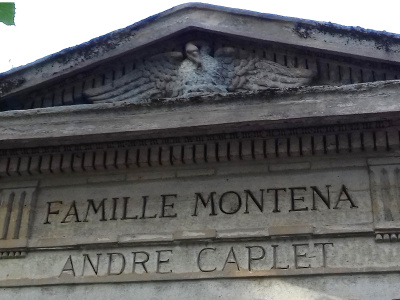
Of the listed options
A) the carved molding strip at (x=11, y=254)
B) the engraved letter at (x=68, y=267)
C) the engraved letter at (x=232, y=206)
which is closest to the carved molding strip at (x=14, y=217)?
the carved molding strip at (x=11, y=254)

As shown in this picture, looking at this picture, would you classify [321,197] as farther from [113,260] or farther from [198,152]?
[113,260]

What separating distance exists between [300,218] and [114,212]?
180cm

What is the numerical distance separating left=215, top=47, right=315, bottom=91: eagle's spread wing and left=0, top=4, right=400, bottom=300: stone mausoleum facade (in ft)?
0.05

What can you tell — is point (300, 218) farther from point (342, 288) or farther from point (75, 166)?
point (75, 166)

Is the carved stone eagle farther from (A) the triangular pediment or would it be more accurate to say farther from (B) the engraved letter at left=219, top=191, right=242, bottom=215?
(B) the engraved letter at left=219, top=191, right=242, bottom=215

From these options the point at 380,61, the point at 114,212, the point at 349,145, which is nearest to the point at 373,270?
the point at 349,145

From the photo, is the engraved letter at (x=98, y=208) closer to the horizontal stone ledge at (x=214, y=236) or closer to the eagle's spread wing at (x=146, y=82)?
the horizontal stone ledge at (x=214, y=236)

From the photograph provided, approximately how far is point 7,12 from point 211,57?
492 cm

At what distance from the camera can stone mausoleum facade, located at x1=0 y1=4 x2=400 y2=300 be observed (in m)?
5.50

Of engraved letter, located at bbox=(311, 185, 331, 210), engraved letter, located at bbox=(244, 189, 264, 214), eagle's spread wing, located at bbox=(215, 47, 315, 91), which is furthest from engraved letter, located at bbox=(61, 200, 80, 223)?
engraved letter, located at bbox=(311, 185, 331, 210)

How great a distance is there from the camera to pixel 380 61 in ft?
19.4

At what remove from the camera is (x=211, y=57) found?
6.55 meters

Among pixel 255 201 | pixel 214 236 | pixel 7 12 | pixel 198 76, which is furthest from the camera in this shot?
pixel 198 76

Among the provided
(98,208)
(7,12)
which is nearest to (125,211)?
(98,208)
